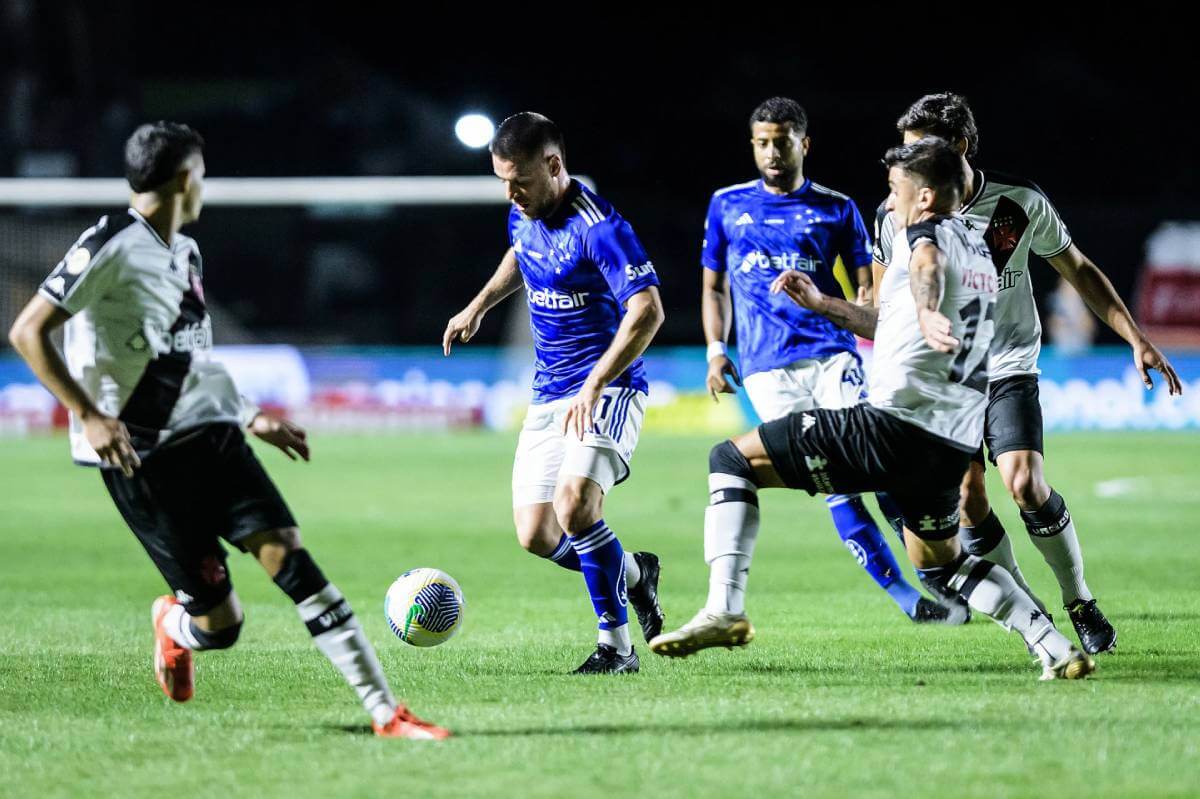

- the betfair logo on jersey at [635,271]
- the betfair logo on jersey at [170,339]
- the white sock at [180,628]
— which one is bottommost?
the white sock at [180,628]

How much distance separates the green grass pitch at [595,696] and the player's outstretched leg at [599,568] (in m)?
0.17

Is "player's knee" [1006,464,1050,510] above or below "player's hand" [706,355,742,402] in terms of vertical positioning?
below

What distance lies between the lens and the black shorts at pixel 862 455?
5.61 meters

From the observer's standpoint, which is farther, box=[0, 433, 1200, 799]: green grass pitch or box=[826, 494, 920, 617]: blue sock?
box=[826, 494, 920, 617]: blue sock

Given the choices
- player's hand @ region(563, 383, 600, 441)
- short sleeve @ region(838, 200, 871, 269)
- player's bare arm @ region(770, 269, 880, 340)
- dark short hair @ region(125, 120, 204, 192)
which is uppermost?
dark short hair @ region(125, 120, 204, 192)

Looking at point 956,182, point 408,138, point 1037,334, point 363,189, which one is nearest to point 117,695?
point 956,182

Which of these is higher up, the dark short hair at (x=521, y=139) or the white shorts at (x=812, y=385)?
the dark short hair at (x=521, y=139)

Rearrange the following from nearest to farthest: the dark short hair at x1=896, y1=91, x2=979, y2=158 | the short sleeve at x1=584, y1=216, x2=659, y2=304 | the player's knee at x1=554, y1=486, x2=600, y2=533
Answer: the short sleeve at x1=584, y1=216, x2=659, y2=304
the player's knee at x1=554, y1=486, x2=600, y2=533
the dark short hair at x1=896, y1=91, x2=979, y2=158

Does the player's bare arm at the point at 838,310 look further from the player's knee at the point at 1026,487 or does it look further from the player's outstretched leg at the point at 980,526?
the player's outstretched leg at the point at 980,526

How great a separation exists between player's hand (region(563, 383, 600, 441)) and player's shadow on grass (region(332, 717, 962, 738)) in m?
1.28

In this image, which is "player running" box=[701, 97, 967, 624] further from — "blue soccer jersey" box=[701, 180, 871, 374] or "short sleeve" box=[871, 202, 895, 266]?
"short sleeve" box=[871, 202, 895, 266]

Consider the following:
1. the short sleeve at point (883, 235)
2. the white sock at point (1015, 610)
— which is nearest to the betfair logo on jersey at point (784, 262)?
the short sleeve at point (883, 235)

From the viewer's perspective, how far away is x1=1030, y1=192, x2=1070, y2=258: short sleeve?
22.4 ft

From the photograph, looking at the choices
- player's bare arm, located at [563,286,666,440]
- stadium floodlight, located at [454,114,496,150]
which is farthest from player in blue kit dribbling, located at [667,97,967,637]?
stadium floodlight, located at [454,114,496,150]
